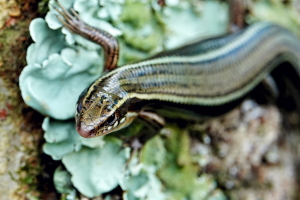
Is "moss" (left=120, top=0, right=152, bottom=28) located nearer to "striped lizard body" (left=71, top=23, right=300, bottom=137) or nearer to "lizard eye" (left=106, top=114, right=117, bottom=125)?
"striped lizard body" (left=71, top=23, right=300, bottom=137)

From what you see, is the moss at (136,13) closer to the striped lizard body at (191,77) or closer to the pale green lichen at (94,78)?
the pale green lichen at (94,78)

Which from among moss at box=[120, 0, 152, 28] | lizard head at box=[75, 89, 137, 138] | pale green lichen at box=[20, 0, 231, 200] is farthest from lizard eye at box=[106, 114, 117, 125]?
moss at box=[120, 0, 152, 28]

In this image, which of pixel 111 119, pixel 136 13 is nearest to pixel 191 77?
pixel 136 13

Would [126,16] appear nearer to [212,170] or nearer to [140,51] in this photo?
[140,51]

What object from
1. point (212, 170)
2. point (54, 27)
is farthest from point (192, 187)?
point (54, 27)

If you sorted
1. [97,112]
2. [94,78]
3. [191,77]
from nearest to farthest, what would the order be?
[97,112], [94,78], [191,77]

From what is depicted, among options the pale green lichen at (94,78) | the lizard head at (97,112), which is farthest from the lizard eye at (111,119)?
the pale green lichen at (94,78)

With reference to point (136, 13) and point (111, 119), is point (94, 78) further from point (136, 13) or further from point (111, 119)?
point (136, 13)

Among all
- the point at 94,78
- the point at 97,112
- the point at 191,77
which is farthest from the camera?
the point at 191,77
